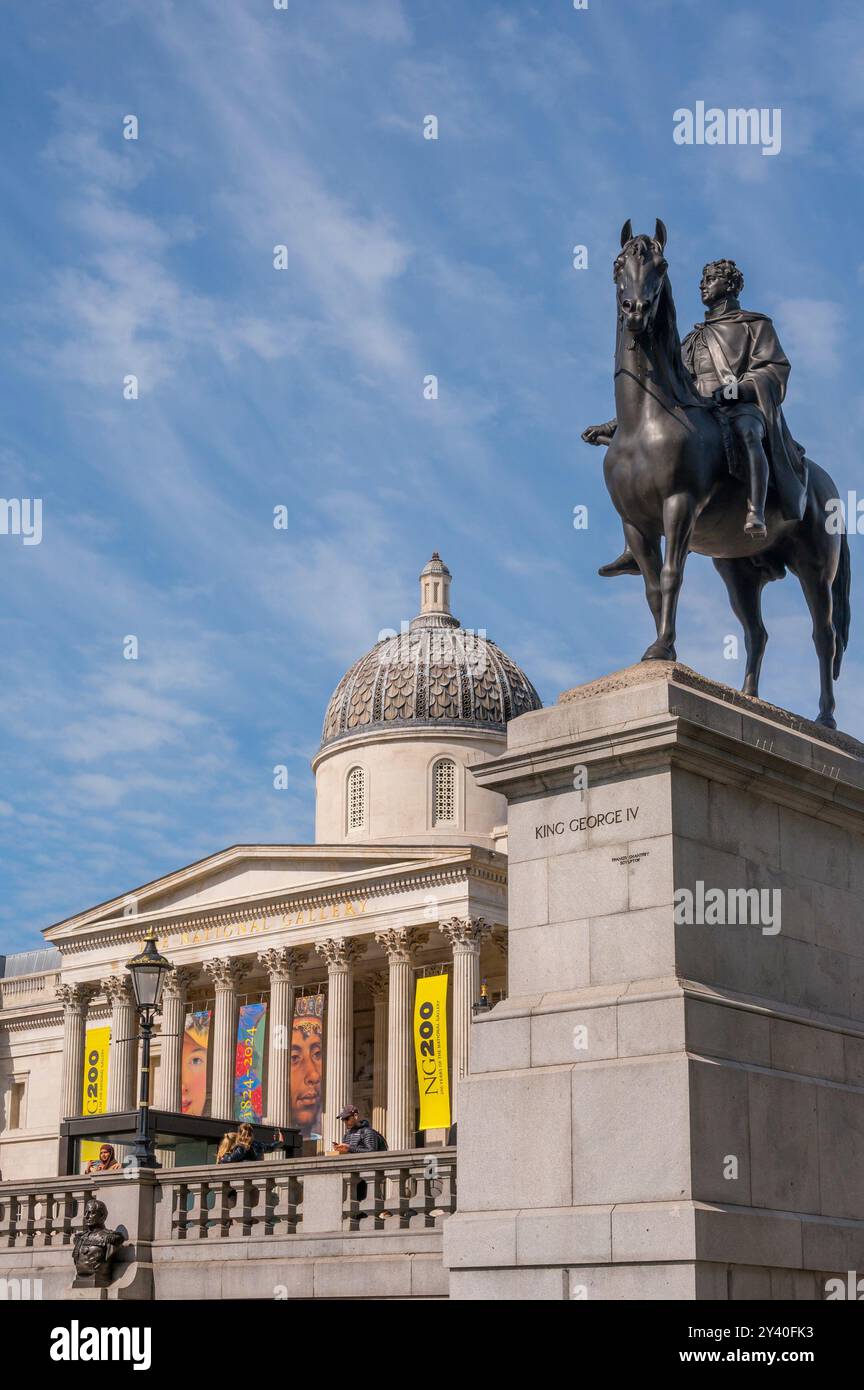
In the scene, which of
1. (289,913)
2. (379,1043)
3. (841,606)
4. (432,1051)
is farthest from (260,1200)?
(379,1043)

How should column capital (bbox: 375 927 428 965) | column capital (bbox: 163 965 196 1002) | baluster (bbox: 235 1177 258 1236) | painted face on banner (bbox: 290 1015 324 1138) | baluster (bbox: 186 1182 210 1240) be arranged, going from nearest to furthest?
baluster (bbox: 235 1177 258 1236) < baluster (bbox: 186 1182 210 1240) < column capital (bbox: 375 927 428 965) < painted face on banner (bbox: 290 1015 324 1138) < column capital (bbox: 163 965 196 1002)

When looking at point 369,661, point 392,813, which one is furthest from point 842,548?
point 369,661

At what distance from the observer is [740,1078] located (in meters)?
12.8

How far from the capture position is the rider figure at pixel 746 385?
15102 millimetres

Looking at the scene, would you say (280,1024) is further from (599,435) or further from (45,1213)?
(599,435)

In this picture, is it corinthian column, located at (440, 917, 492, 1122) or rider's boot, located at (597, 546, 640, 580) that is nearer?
rider's boot, located at (597, 546, 640, 580)

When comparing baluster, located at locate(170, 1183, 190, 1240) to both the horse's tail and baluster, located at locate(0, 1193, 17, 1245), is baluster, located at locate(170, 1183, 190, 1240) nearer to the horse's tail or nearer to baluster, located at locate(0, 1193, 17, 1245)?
baluster, located at locate(0, 1193, 17, 1245)

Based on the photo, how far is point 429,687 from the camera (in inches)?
3071

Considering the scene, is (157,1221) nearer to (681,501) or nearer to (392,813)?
(681,501)

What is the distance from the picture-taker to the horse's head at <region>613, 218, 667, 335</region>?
1461 cm

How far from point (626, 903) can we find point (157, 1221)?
8.61 m

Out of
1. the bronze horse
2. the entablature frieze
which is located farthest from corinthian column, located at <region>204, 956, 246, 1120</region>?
the bronze horse

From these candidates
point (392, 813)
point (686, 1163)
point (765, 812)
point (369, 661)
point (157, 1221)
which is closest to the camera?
point (686, 1163)

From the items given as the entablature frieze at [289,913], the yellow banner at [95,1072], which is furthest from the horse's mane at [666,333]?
the yellow banner at [95,1072]
